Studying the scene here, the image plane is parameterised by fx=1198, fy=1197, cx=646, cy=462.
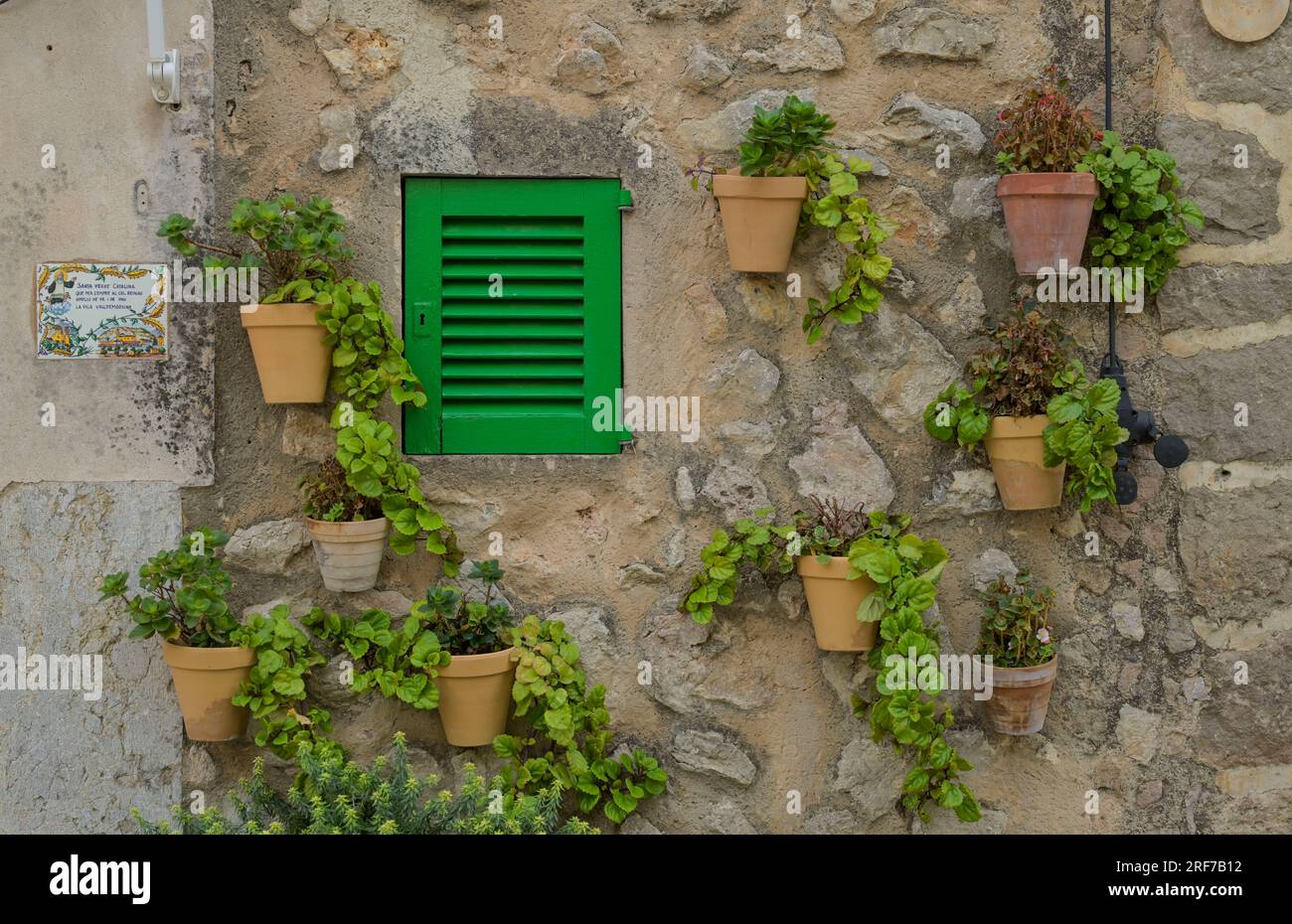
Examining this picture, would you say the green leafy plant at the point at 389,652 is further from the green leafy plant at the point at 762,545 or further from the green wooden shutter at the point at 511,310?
the green leafy plant at the point at 762,545

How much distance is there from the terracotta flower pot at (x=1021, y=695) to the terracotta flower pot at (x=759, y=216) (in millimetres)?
1261

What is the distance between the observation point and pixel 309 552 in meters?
3.34

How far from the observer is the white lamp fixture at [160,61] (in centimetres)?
316

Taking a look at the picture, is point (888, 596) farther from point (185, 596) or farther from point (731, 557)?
point (185, 596)

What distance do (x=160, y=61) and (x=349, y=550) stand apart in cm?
139

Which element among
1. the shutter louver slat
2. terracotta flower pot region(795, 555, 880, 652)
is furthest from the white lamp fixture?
terracotta flower pot region(795, 555, 880, 652)

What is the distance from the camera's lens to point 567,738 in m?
3.17

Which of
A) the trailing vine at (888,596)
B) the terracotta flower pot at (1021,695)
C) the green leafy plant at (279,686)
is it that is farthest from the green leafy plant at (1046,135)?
the green leafy plant at (279,686)

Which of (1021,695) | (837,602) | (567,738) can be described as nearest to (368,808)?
(567,738)

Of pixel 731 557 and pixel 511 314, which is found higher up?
pixel 511 314

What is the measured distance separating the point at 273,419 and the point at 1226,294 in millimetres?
2661

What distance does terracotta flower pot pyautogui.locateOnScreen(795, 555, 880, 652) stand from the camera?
3.12 meters

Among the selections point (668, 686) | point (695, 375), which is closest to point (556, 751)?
point (668, 686)

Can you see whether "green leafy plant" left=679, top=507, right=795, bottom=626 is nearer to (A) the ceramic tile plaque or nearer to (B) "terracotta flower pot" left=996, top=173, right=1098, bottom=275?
(B) "terracotta flower pot" left=996, top=173, right=1098, bottom=275
